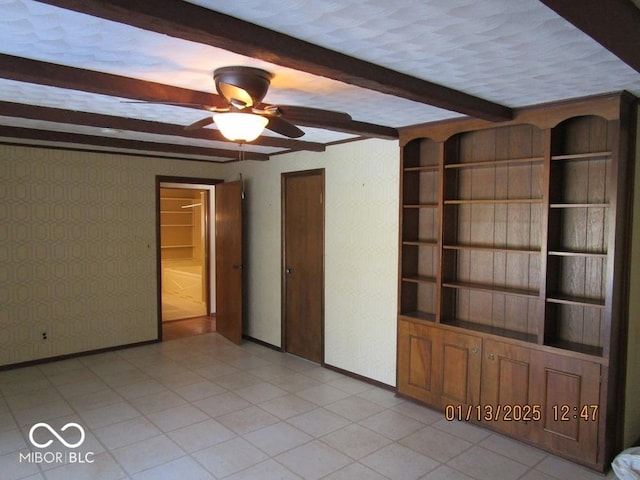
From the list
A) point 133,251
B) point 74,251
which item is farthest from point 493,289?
point 74,251

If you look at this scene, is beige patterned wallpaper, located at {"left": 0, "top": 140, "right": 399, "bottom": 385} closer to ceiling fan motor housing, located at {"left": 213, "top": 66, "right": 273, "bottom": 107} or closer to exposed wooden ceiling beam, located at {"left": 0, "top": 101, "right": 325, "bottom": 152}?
exposed wooden ceiling beam, located at {"left": 0, "top": 101, "right": 325, "bottom": 152}

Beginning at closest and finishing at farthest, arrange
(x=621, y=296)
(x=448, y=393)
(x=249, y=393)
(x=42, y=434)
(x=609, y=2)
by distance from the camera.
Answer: (x=609, y=2), (x=621, y=296), (x=42, y=434), (x=448, y=393), (x=249, y=393)

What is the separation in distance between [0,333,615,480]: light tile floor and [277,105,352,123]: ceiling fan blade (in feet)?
7.09

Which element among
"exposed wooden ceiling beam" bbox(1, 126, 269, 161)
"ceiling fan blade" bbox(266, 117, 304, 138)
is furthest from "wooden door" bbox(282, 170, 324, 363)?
"ceiling fan blade" bbox(266, 117, 304, 138)

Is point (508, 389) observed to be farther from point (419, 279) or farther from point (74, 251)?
point (74, 251)

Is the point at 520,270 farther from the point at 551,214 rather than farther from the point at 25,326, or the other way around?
the point at 25,326

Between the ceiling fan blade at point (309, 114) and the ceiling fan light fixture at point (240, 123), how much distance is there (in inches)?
4.9

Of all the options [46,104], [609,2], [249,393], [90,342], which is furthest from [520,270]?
[90,342]

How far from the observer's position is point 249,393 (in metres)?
4.15

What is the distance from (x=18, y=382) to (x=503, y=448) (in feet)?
14.4

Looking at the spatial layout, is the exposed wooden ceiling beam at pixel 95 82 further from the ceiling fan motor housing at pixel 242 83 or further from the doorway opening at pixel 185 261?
the doorway opening at pixel 185 261

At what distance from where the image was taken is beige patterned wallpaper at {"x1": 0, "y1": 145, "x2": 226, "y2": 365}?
4.75 m

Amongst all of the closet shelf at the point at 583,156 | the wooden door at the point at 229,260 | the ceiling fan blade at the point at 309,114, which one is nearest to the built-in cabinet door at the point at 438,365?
the closet shelf at the point at 583,156

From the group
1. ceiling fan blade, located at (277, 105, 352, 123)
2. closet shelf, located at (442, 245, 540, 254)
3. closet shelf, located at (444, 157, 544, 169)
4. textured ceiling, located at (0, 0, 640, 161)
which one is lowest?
closet shelf, located at (442, 245, 540, 254)
